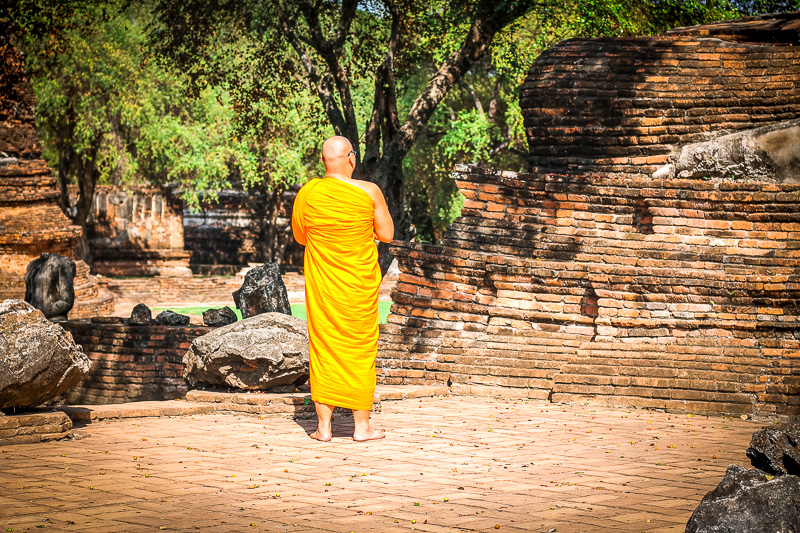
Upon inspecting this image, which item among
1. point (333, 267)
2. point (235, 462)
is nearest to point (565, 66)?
point (333, 267)

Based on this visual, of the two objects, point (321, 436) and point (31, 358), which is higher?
point (31, 358)

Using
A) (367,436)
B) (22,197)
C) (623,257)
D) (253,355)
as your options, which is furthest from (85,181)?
(367,436)

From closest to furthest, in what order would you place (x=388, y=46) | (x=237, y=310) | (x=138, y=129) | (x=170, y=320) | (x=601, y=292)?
1. (x=601, y=292)
2. (x=170, y=320)
3. (x=388, y=46)
4. (x=237, y=310)
5. (x=138, y=129)

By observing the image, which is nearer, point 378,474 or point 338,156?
point 378,474

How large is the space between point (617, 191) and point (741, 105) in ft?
6.39

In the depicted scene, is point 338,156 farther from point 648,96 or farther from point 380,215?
point 648,96

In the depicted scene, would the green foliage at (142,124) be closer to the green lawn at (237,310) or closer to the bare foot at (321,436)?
the green lawn at (237,310)

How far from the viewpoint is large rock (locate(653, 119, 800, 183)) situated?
878cm

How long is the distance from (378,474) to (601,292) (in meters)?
4.11

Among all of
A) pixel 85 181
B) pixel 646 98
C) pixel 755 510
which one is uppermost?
pixel 646 98

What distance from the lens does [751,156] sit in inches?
352

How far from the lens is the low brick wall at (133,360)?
434 inches

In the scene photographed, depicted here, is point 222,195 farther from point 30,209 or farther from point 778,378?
point 778,378

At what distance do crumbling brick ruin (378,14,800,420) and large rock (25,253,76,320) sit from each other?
597cm
